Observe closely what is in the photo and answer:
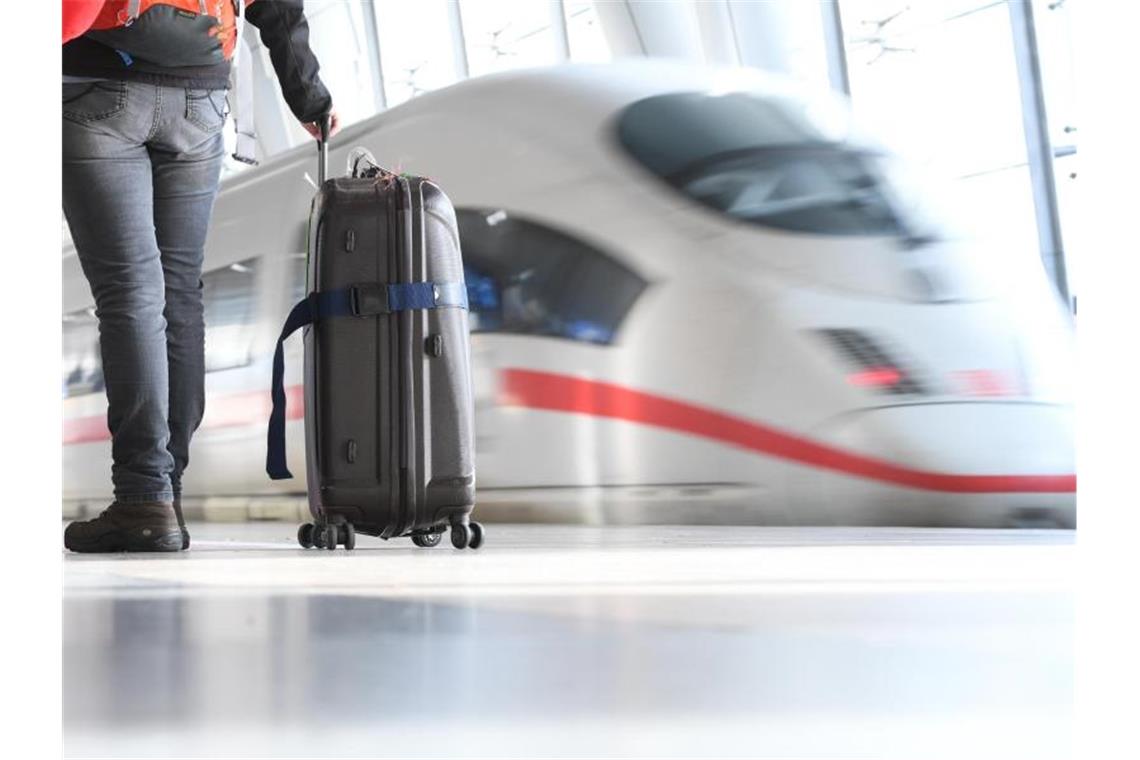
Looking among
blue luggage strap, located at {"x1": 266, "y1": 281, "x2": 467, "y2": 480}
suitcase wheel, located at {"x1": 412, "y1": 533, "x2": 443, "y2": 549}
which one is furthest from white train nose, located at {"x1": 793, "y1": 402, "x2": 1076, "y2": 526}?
blue luggage strap, located at {"x1": 266, "y1": 281, "x2": 467, "y2": 480}

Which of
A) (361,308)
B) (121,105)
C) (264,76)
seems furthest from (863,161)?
(264,76)

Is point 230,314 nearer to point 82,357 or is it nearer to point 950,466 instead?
point 82,357

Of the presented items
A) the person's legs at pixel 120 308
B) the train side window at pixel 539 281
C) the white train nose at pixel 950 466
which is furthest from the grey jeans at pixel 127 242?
the white train nose at pixel 950 466

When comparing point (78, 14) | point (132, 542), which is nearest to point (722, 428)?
point (132, 542)

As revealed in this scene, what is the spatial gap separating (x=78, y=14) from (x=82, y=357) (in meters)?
4.83

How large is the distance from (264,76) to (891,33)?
989cm

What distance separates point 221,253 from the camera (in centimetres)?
543

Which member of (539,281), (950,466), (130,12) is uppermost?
(130,12)

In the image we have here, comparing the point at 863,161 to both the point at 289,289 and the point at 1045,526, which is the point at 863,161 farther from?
the point at 289,289

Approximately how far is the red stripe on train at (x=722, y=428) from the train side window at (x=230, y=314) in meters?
1.49

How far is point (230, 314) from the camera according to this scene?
5340 mm

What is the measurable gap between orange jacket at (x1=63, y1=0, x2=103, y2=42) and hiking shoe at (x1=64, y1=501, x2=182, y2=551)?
85 centimetres

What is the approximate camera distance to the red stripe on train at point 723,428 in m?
3.54

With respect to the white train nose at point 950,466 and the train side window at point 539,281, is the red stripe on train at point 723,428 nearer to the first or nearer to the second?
the white train nose at point 950,466
